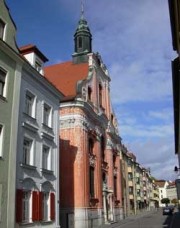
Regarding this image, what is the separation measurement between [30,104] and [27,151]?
327cm

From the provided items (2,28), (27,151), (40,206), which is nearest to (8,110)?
(27,151)

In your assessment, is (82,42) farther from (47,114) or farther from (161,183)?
(161,183)

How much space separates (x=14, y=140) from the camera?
22219 mm

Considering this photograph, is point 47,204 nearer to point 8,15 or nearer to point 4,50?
point 4,50

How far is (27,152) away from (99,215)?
18.0 meters

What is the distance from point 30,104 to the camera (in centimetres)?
2592

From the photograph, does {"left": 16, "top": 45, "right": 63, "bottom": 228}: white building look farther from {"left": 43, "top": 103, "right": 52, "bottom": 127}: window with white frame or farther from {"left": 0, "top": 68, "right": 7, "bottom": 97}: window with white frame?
{"left": 0, "top": 68, "right": 7, "bottom": 97}: window with white frame

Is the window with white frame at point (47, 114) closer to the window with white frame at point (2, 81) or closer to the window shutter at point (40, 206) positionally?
the window shutter at point (40, 206)

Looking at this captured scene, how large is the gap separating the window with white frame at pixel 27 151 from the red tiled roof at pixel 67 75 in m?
15.0

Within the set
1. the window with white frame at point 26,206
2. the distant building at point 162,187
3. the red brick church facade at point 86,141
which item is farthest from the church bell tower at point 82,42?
the distant building at point 162,187

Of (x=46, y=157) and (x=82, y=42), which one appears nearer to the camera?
(x=46, y=157)

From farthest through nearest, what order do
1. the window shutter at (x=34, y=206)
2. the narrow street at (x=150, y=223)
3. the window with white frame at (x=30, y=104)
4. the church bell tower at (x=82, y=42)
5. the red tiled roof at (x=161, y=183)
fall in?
1. the red tiled roof at (x=161, y=183)
2. the church bell tower at (x=82, y=42)
3. the narrow street at (x=150, y=223)
4. the window with white frame at (x=30, y=104)
5. the window shutter at (x=34, y=206)

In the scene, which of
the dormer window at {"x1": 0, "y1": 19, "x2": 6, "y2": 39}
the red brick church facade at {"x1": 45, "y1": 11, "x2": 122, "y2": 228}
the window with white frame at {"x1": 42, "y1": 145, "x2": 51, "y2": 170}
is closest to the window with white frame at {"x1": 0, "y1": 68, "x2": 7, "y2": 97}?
the dormer window at {"x1": 0, "y1": 19, "x2": 6, "y2": 39}

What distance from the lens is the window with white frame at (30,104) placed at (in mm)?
25312
